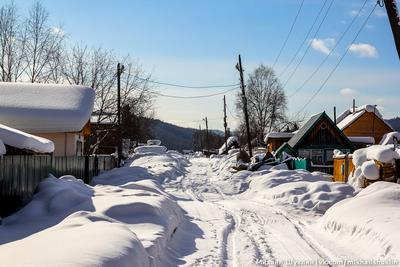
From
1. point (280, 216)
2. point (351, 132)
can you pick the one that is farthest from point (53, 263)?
point (351, 132)

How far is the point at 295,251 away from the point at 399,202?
10.6ft

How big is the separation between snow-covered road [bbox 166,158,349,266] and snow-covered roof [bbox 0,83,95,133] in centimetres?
937

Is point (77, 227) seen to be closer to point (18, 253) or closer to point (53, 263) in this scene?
point (18, 253)

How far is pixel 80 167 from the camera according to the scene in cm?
1922

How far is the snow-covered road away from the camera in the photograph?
7969mm

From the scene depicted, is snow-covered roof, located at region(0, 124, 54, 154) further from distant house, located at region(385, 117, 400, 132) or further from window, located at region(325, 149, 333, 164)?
distant house, located at region(385, 117, 400, 132)

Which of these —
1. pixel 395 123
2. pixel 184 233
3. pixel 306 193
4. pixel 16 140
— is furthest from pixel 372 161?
pixel 395 123

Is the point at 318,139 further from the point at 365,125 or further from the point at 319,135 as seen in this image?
the point at 365,125

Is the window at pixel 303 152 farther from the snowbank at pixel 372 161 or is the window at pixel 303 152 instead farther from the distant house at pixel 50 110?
the snowbank at pixel 372 161

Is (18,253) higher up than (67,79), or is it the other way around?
(67,79)

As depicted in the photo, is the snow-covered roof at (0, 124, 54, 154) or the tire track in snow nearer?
the tire track in snow

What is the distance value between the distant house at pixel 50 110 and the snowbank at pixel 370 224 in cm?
1475

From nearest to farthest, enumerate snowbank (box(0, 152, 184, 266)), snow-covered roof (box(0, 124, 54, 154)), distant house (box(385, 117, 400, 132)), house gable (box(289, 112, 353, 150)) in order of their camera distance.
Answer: snowbank (box(0, 152, 184, 266))
snow-covered roof (box(0, 124, 54, 154))
house gable (box(289, 112, 353, 150))
distant house (box(385, 117, 400, 132))

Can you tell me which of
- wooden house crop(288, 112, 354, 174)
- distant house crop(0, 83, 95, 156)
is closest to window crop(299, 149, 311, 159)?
wooden house crop(288, 112, 354, 174)
